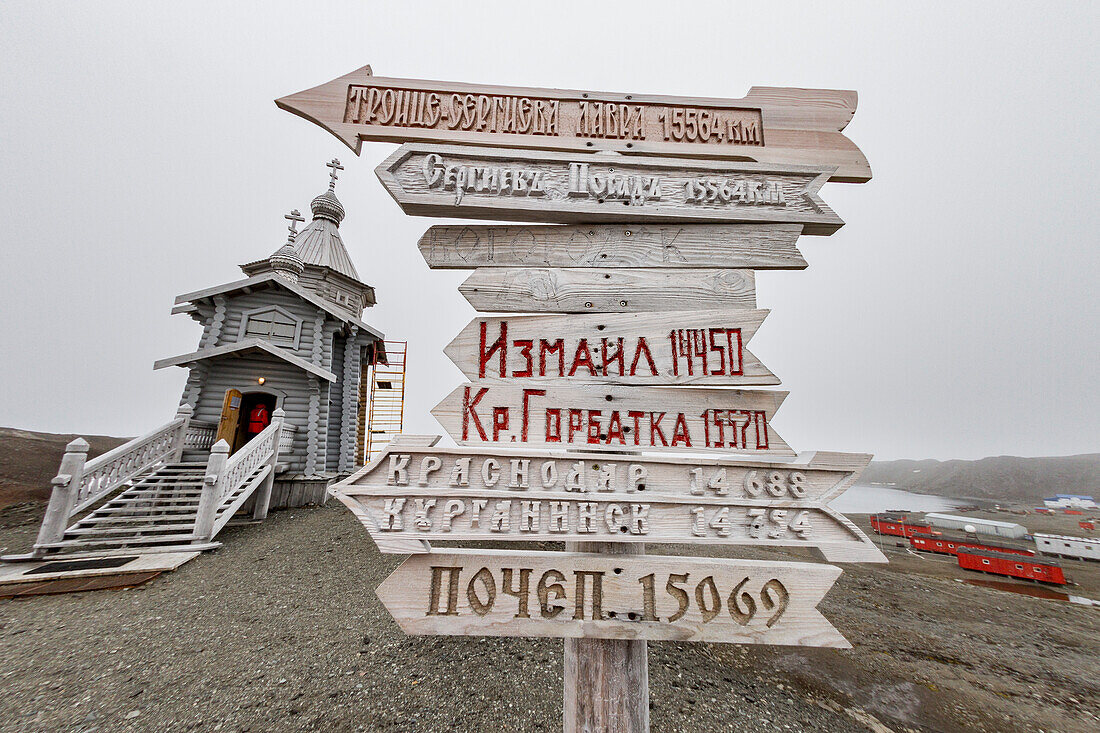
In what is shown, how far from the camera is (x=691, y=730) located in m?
3.34

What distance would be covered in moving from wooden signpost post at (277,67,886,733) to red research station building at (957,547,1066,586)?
44.3 feet

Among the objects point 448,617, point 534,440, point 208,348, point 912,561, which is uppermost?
point 208,348

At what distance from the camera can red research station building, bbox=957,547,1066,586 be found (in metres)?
8.86

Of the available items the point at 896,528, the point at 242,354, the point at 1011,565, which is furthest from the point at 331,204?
the point at 896,528

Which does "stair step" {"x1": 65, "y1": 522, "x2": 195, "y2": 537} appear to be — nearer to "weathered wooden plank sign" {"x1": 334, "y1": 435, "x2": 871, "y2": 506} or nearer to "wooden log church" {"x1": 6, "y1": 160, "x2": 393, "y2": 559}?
"wooden log church" {"x1": 6, "y1": 160, "x2": 393, "y2": 559}

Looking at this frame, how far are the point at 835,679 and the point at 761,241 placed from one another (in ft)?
17.3

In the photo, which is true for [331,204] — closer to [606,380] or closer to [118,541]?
[118,541]

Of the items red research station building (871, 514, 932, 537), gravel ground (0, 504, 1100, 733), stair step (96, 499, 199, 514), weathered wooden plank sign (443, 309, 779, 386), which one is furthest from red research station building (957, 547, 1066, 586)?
stair step (96, 499, 199, 514)

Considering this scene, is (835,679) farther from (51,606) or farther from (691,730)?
(51,606)

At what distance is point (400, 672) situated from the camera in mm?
3867

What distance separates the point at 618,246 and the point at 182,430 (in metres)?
13.2

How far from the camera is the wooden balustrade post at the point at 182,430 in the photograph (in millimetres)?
9495

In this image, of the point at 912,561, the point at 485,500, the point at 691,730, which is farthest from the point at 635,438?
the point at 912,561

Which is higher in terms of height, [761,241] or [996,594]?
[761,241]
